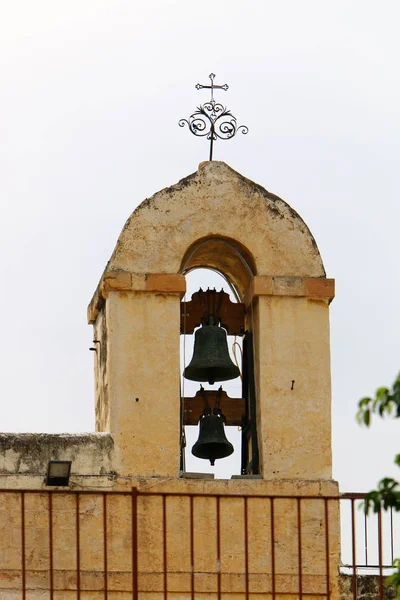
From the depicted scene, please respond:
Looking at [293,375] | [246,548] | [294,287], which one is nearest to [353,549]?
[246,548]

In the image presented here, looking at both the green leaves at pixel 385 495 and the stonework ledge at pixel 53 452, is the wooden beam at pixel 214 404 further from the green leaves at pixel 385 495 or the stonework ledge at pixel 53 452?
the green leaves at pixel 385 495

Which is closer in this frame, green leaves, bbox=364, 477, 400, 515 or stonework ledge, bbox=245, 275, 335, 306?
green leaves, bbox=364, 477, 400, 515

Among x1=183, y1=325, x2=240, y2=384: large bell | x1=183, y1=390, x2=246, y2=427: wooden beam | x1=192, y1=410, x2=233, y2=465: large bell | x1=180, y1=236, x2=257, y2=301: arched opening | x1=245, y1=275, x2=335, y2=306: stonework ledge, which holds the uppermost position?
x1=180, y1=236, x2=257, y2=301: arched opening

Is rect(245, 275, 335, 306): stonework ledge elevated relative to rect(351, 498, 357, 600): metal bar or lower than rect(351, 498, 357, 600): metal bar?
elevated

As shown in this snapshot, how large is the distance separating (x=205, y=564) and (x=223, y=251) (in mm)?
2317

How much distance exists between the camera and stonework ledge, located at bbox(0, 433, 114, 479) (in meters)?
15.2

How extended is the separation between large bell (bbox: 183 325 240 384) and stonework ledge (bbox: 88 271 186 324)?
0.50 m

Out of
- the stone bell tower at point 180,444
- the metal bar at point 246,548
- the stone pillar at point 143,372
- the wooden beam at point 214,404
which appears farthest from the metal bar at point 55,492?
the wooden beam at point 214,404

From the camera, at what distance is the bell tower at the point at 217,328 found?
1530 cm

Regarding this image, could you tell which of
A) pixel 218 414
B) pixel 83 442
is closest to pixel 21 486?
pixel 83 442

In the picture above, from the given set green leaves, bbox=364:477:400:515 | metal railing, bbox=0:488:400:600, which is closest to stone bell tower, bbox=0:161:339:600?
metal railing, bbox=0:488:400:600

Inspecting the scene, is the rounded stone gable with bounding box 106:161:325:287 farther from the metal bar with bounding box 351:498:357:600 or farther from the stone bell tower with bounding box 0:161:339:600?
the metal bar with bounding box 351:498:357:600

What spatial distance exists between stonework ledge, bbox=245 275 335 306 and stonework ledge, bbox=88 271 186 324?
0.52 m

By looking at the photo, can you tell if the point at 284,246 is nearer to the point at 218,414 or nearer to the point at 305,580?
the point at 218,414
